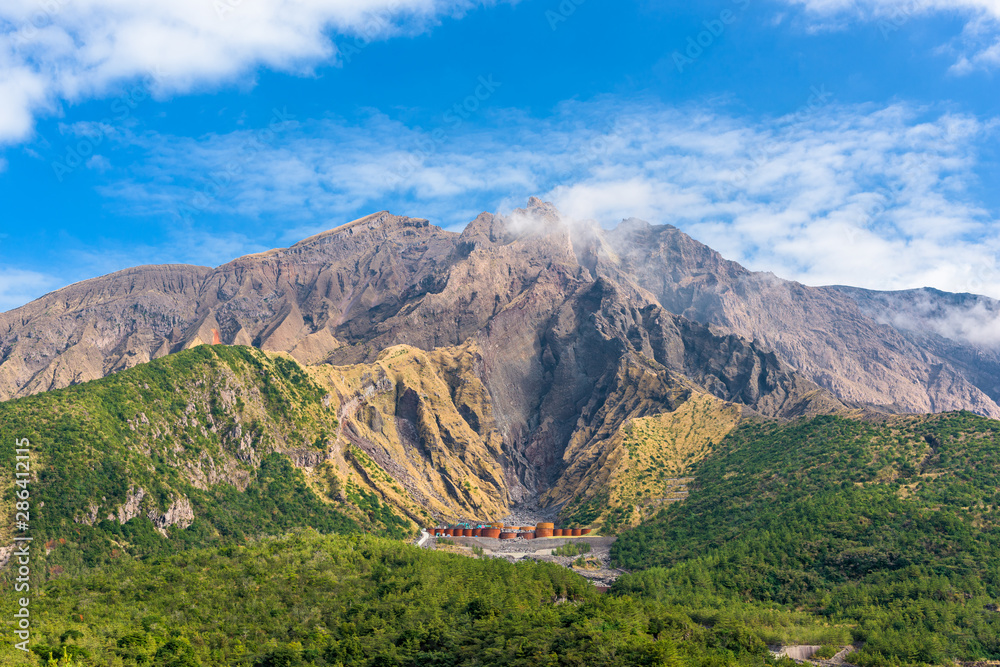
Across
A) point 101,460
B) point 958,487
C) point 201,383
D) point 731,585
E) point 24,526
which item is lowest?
point 731,585

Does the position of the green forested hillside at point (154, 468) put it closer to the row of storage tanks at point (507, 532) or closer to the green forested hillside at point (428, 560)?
the green forested hillside at point (428, 560)

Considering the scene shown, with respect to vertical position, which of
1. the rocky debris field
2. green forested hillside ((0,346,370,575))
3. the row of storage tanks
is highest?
green forested hillside ((0,346,370,575))

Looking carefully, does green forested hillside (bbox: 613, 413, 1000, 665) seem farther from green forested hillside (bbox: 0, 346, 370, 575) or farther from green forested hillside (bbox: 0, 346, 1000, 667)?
green forested hillside (bbox: 0, 346, 370, 575)

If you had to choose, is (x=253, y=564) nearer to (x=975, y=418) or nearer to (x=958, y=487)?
(x=958, y=487)

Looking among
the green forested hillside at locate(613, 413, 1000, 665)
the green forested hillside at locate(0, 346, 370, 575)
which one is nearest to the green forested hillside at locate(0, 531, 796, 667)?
the green forested hillside at locate(0, 346, 370, 575)

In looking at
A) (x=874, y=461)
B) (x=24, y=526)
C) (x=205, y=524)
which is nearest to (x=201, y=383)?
(x=205, y=524)

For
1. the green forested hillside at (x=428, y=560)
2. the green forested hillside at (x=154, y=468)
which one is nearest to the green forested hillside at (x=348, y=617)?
the green forested hillside at (x=428, y=560)

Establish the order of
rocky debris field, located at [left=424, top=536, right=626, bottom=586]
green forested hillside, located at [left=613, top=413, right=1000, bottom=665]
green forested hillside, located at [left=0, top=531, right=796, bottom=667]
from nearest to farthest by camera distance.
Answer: green forested hillside, located at [left=0, top=531, right=796, bottom=667], green forested hillside, located at [left=613, top=413, right=1000, bottom=665], rocky debris field, located at [left=424, top=536, right=626, bottom=586]

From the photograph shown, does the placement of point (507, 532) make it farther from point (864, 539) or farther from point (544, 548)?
point (864, 539)
